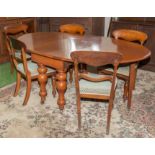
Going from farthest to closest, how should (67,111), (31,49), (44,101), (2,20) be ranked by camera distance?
(2,20), (44,101), (67,111), (31,49)

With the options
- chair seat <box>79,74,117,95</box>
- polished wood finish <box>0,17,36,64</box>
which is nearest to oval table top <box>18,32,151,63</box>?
chair seat <box>79,74,117,95</box>

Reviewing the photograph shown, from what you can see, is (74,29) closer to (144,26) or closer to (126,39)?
(126,39)

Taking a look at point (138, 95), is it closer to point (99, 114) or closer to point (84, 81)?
point (99, 114)

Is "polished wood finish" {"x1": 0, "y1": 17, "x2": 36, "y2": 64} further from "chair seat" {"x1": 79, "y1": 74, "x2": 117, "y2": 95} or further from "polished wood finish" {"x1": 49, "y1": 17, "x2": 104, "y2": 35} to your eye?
"chair seat" {"x1": 79, "y1": 74, "x2": 117, "y2": 95}

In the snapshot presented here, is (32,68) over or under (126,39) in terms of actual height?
under

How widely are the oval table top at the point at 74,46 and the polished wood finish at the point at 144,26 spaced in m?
1.23

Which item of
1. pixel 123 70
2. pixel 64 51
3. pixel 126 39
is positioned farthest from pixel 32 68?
pixel 126 39

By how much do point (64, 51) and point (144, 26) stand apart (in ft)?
6.67

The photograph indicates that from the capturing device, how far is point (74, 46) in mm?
2586

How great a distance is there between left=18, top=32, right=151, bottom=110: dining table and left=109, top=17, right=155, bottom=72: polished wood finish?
4.03 ft

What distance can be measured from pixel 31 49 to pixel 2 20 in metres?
1.84

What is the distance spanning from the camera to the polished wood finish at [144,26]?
12.6 feet
